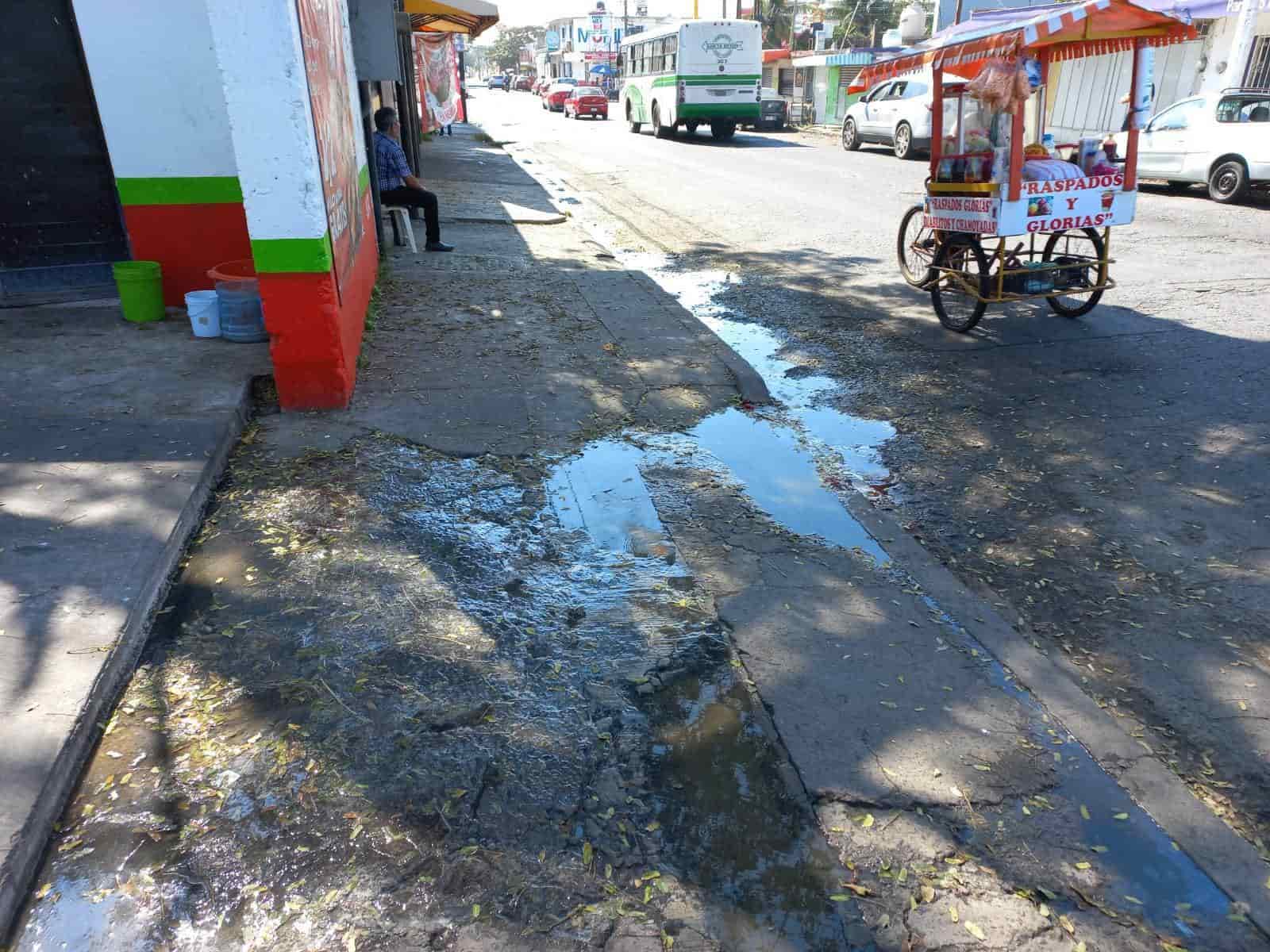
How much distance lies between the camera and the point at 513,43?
131000 millimetres

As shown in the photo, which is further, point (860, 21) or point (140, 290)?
point (860, 21)

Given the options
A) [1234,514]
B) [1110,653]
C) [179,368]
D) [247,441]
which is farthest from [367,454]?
[1234,514]

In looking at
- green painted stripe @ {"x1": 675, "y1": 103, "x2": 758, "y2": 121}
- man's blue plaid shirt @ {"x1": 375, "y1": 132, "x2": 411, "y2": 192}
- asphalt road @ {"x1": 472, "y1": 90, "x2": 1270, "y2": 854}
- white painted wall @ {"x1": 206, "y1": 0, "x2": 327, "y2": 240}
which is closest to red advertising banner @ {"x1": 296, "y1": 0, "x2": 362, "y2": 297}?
white painted wall @ {"x1": 206, "y1": 0, "x2": 327, "y2": 240}

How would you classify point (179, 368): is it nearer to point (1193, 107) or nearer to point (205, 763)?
point (205, 763)

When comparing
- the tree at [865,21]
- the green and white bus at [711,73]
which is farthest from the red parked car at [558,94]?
the green and white bus at [711,73]

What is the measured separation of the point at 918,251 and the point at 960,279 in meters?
1.10

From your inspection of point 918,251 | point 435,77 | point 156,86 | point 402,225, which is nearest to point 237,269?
point 156,86

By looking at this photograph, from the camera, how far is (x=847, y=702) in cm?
292

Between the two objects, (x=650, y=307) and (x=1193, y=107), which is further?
(x=1193, y=107)

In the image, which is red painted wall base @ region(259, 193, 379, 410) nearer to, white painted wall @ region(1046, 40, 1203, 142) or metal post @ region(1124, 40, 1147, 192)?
metal post @ region(1124, 40, 1147, 192)

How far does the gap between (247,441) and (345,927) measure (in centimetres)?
346

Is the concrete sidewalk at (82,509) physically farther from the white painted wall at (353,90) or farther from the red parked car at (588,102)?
the red parked car at (588,102)

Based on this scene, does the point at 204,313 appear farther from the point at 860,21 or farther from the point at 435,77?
the point at 860,21

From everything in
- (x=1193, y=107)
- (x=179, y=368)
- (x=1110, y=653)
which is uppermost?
(x=1193, y=107)
